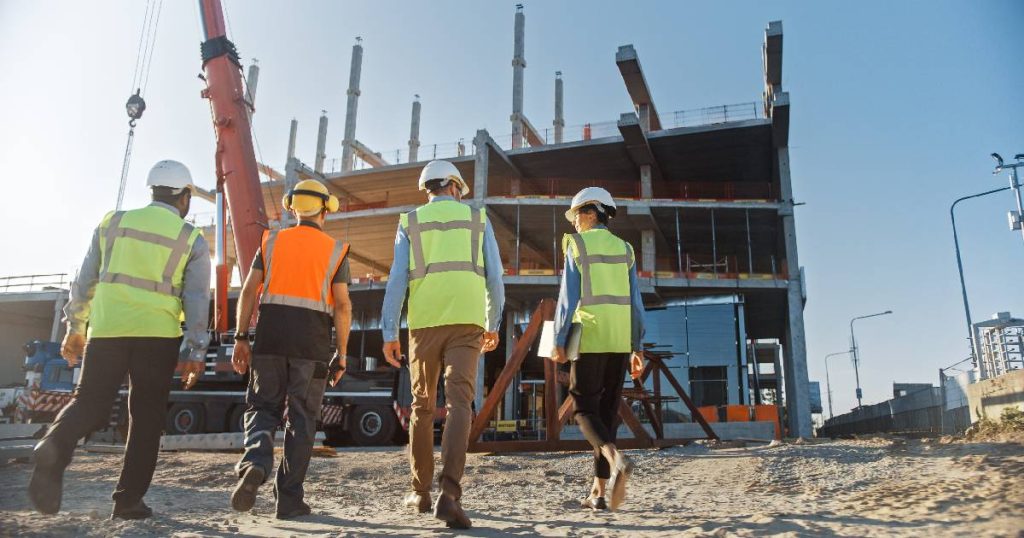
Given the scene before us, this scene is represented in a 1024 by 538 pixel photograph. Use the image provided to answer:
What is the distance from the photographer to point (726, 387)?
76.3ft

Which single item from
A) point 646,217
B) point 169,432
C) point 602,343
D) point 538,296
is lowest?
point 169,432

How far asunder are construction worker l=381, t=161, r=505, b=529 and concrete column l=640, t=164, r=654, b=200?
76.9ft

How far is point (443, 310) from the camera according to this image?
113 inches

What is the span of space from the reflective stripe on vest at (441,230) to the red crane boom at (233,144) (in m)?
9.62

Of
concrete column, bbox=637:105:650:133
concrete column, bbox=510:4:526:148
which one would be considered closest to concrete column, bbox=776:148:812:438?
concrete column, bbox=637:105:650:133

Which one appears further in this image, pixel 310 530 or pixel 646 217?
pixel 646 217

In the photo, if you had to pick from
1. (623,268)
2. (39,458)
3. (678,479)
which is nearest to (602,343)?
(623,268)

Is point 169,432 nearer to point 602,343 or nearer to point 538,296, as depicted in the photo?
point 602,343

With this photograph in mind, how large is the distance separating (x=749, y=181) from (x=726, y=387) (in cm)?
1087

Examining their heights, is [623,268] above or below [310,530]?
above

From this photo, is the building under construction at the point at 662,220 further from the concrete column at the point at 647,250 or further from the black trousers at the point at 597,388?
the black trousers at the point at 597,388

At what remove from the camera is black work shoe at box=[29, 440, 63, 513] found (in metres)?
2.55

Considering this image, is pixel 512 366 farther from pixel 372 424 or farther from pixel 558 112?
pixel 558 112

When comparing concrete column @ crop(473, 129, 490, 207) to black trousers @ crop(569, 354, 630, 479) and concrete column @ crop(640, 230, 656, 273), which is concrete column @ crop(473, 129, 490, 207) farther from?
black trousers @ crop(569, 354, 630, 479)
